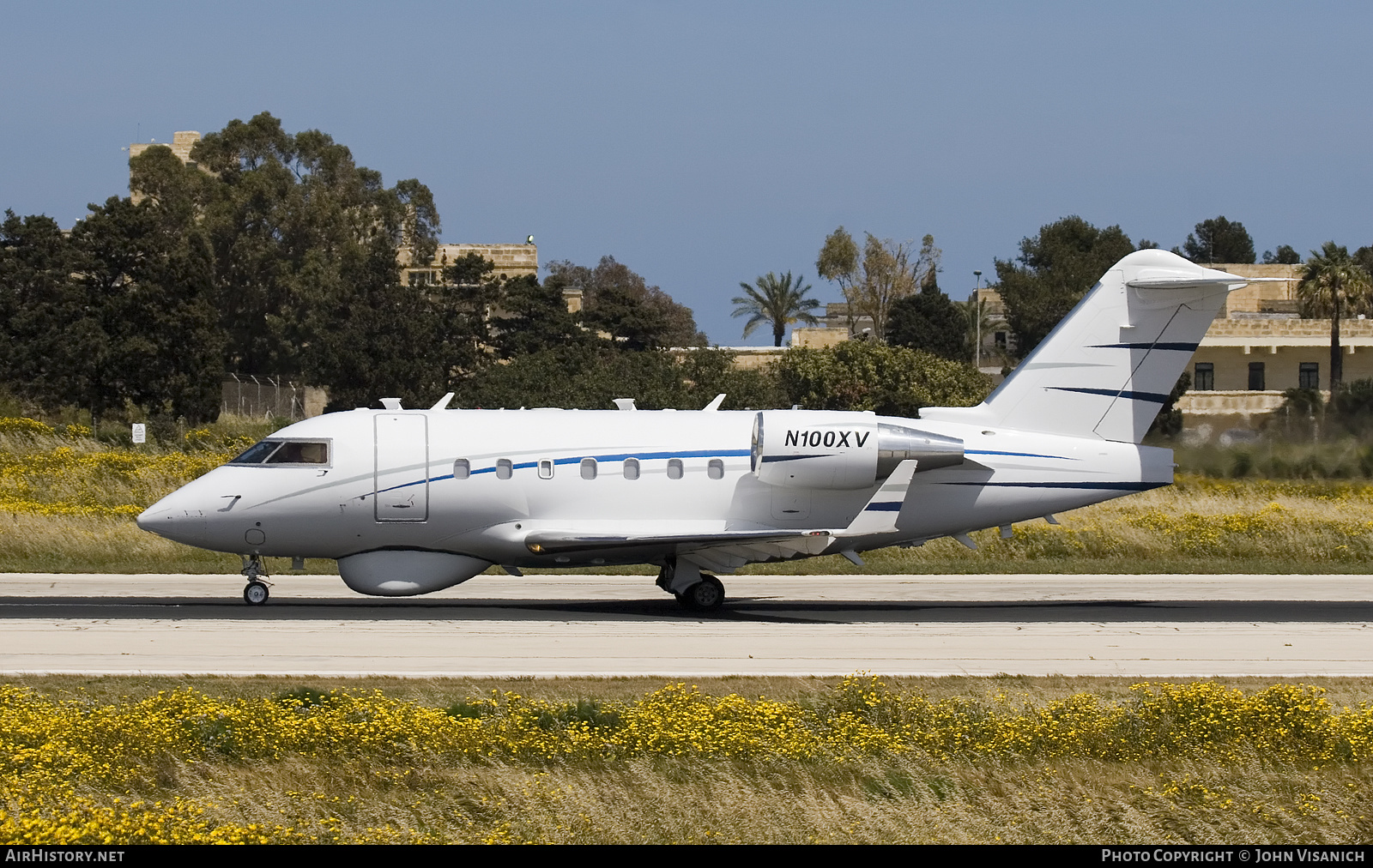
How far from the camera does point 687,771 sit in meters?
12.3

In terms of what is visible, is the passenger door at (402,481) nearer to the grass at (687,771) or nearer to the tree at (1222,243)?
the grass at (687,771)

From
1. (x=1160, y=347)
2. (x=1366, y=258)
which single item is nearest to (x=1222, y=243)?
(x=1366, y=258)

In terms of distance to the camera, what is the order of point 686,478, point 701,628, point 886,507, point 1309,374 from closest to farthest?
point 701,628 < point 886,507 < point 686,478 < point 1309,374

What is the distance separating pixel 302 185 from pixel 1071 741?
98.4 meters

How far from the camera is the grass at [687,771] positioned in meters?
10.6

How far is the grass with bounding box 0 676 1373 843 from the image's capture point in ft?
34.7

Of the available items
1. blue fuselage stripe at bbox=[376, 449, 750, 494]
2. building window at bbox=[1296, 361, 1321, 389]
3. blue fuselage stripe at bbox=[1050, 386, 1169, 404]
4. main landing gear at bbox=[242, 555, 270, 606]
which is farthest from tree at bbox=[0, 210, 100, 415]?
building window at bbox=[1296, 361, 1321, 389]

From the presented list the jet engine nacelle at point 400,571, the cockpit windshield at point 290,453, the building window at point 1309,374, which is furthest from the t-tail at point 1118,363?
the building window at point 1309,374

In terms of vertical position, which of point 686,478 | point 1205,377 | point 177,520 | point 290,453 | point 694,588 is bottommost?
point 694,588

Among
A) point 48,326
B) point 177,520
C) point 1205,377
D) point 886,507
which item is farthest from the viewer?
point 1205,377

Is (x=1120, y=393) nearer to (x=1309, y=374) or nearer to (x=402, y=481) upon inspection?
(x=402, y=481)

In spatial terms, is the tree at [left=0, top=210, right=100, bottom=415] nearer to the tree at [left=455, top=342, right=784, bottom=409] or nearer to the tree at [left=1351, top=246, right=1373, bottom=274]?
the tree at [left=455, top=342, right=784, bottom=409]

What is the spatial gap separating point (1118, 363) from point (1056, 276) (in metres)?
83.8
